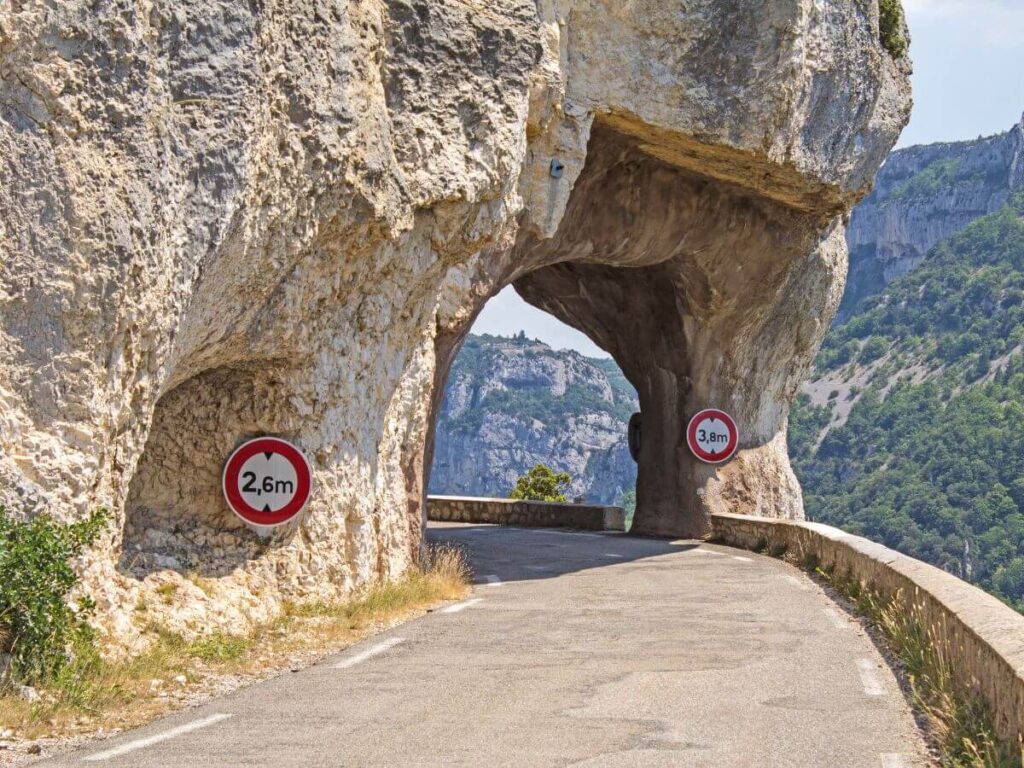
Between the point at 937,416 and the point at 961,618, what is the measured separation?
10414 cm

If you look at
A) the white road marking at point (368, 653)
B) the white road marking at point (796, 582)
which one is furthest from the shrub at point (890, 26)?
the white road marking at point (368, 653)

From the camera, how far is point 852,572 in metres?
15.4

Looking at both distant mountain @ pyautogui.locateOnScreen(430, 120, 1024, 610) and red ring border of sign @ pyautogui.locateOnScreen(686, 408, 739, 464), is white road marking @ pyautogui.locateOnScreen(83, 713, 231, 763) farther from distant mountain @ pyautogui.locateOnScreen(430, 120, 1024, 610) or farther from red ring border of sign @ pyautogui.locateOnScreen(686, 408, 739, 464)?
distant mountain @ pyautogui.locateOnScreen(430, 120, 1024, 610)

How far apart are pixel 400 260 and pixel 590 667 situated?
591 centimetres

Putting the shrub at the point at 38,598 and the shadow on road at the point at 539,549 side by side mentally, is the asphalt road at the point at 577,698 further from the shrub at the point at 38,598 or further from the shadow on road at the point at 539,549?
the shadow on road at the point at 539,549

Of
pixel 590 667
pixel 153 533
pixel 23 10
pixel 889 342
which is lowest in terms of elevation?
pixel 590 667

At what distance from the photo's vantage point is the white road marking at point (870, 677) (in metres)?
9.26

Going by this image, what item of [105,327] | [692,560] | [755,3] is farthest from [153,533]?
[755,3]

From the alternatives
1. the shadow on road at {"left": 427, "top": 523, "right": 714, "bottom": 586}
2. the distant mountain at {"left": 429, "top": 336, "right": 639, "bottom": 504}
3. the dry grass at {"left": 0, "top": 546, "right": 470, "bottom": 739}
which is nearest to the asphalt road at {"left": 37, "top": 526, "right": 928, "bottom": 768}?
the dry grass at {"left": 0, "top": 546, "right": 470, "bottom": 739}

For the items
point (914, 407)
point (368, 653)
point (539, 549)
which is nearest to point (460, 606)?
point (368, 653)

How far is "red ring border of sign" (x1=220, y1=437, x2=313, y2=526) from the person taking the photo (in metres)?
12.6

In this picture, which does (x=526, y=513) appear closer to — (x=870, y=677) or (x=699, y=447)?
(x=699, y=447)

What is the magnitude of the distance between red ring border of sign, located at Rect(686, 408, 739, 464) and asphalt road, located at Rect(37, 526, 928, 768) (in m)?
12.5

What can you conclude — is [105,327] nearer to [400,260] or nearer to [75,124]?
[75,124]
